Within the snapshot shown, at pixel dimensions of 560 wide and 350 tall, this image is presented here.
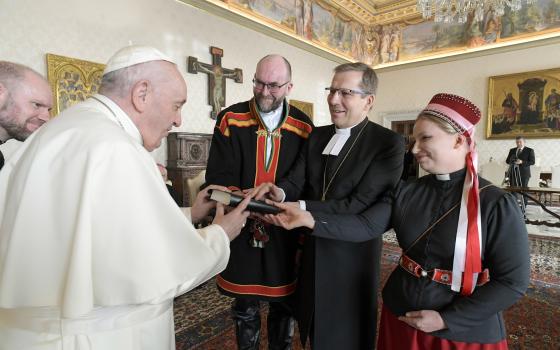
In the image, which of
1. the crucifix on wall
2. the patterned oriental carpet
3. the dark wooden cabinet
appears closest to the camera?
the patterned oriental carpet

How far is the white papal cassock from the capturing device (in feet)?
3.49

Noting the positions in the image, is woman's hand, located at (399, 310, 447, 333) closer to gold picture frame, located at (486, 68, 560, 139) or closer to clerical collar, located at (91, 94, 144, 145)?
clerical collar, located at (91, 94, 144, 145)

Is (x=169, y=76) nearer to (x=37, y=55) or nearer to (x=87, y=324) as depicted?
(x=87, y=324)

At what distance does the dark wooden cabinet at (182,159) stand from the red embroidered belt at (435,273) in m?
5.52

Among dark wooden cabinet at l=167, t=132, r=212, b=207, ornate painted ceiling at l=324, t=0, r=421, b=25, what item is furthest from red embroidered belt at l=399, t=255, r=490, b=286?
ornate painted ceiling at l=324, t=0, r=421, b=25

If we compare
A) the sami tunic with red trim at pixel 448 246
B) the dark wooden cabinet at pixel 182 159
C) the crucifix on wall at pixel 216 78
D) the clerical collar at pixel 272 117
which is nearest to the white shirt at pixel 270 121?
the clerical collar at pixel 272 117

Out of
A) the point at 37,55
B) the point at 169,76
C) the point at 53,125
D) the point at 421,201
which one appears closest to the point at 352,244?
the point at 421,201

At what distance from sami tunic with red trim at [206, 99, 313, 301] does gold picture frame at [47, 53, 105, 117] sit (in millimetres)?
4222

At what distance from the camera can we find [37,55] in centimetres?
532

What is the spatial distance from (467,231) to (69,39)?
6.57 m

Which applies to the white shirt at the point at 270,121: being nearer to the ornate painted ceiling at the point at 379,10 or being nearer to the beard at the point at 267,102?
the beard at the point at 267,102

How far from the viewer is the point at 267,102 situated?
2.23 meters

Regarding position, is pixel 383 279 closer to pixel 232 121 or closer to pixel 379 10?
pixel 232 121

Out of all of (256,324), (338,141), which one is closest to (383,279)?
(256,324)
